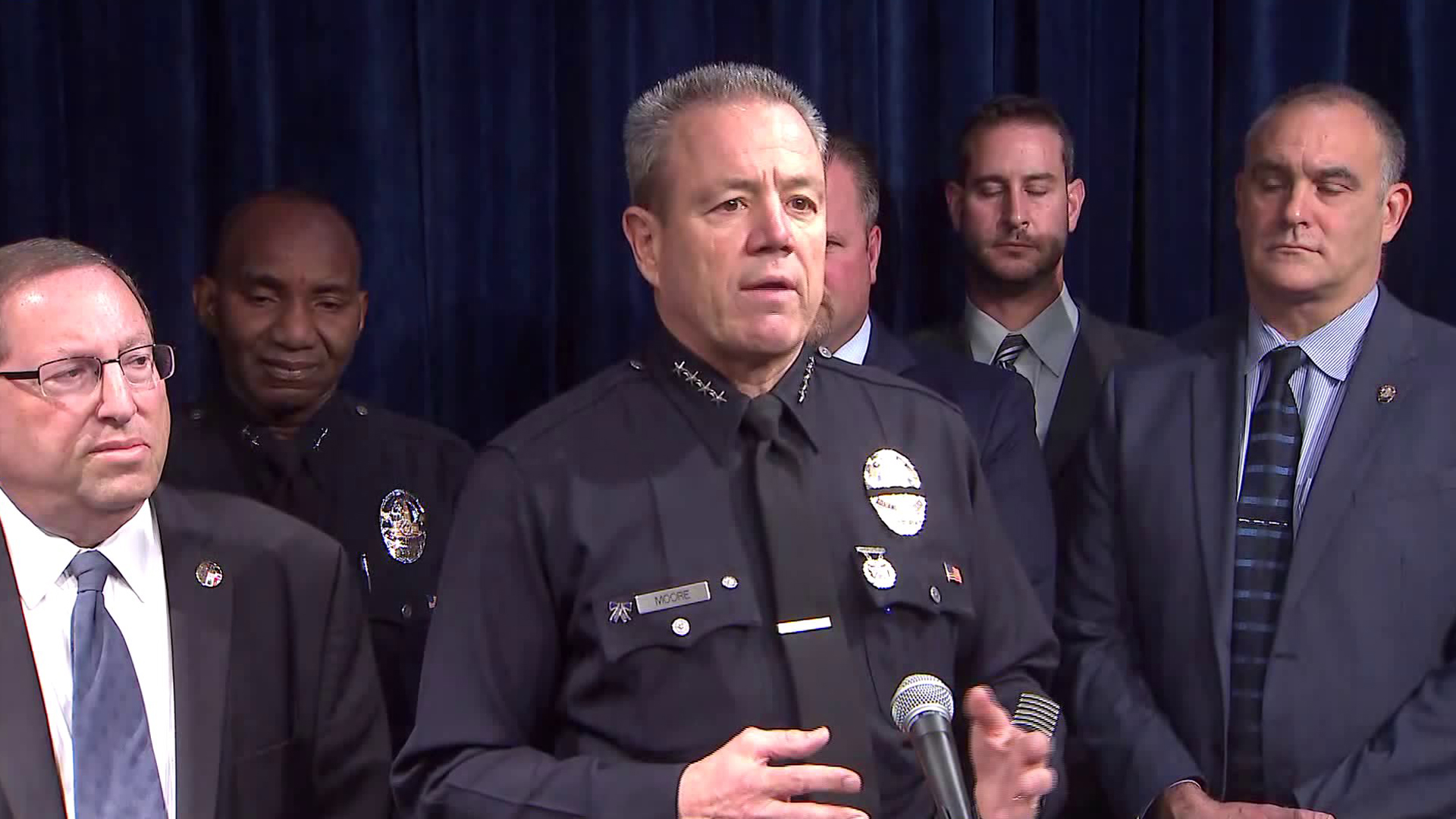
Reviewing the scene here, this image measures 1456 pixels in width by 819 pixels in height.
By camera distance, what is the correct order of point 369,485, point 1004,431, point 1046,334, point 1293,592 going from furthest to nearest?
1. point 1046,334
2. point 369,485
3. point 1004,431
4. point 1293,592

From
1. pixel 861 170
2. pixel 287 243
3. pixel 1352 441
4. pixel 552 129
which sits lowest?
pixel 1352 441

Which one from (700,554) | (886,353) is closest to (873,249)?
(886,353)

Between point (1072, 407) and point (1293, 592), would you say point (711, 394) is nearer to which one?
point (1293, 592)

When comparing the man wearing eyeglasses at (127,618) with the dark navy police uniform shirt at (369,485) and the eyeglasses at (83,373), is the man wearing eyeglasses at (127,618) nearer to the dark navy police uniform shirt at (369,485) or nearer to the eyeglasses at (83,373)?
the eyeglasses at (83,373)

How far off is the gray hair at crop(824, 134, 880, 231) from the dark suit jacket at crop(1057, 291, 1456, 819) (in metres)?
0.65

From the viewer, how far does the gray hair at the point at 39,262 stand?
Answer: 2182 mm

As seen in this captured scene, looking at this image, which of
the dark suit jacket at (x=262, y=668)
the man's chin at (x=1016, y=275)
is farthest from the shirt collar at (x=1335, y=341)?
the dark suit jacket at (x=262, y=668)

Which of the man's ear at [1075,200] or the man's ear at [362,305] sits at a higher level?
the man's ear at [1075,200]

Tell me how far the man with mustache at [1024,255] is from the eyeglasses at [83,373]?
169cm

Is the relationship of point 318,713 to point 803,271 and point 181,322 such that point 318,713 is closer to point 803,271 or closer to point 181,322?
point 803,271

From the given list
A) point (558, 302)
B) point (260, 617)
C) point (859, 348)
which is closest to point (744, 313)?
Answer: point (260, 617)

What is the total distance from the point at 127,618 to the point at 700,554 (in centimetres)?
82

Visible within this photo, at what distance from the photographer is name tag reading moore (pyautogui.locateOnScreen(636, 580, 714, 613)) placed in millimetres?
1915

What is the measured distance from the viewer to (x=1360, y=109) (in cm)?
274
